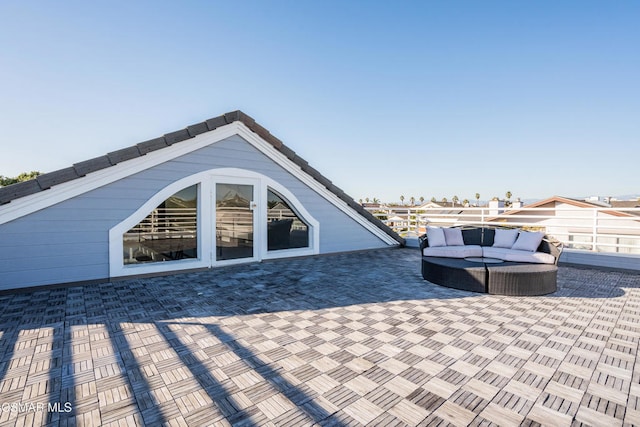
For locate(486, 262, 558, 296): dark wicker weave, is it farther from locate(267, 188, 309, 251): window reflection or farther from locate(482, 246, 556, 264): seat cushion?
locate(267, 188, 309, 251): window reflection

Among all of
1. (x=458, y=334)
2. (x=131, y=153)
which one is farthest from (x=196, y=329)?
(x=131, y=153)

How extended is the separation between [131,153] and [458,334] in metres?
5.64

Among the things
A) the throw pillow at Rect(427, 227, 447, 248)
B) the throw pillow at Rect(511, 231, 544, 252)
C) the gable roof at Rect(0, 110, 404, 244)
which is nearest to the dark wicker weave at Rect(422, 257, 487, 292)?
the throw pillow at Rect(427, 227, 447, 248)

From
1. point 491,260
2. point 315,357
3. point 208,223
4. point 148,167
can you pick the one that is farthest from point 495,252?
point 148,167

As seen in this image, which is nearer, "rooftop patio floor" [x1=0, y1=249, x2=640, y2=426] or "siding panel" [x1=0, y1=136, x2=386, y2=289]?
"rooftop patio floor" [x1=0, y1=249, x2=640, y2=426]

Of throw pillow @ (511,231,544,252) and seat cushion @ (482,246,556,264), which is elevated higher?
throw pillow @ (511,231,544,252)

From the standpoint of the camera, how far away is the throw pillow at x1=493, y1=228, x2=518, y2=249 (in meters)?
5.66

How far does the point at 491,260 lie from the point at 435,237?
3.48ft

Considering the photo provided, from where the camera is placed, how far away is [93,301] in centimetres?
387

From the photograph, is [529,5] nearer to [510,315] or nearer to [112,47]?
[510,315]

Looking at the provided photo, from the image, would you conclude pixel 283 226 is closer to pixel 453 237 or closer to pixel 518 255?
pixel 453 237

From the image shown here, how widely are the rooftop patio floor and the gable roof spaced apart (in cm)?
157

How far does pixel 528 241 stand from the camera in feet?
17.3

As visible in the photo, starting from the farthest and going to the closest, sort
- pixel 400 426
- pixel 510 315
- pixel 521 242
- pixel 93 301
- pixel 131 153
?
pixel 521 242
pixel 131 153
pixel 93 301
pixel 510 315
pixel 400 426
